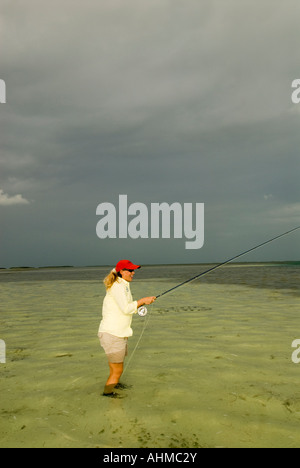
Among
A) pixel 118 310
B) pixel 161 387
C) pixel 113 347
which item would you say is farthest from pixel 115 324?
pixel 161 387

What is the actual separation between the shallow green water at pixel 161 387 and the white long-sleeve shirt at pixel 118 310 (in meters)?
0.78

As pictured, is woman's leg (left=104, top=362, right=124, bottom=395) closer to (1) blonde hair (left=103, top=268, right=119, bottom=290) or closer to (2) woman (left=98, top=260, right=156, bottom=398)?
(2) woman (left=98, top=260, right=156, bottom=398)

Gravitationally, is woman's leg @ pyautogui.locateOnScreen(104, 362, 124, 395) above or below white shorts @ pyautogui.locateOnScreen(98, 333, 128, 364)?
below

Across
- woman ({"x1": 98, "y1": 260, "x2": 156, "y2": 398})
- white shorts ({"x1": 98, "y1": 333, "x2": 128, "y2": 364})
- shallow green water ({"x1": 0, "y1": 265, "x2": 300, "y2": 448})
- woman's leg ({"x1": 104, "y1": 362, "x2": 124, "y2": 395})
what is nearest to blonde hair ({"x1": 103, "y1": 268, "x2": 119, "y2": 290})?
woman ({"x1": 98, "y1": 260, "x2": 156, "y2": 398})

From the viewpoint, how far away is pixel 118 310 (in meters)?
4.31

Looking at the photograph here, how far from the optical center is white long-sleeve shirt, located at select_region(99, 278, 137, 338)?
4230 mm

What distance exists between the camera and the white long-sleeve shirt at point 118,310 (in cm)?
423

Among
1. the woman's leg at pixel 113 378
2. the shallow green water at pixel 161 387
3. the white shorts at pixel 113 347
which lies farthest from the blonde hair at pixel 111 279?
the shallow green water at pixel 161 387

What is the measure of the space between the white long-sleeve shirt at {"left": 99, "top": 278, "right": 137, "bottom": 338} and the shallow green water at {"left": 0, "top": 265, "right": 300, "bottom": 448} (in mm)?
775

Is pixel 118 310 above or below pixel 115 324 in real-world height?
above

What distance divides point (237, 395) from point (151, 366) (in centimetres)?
153

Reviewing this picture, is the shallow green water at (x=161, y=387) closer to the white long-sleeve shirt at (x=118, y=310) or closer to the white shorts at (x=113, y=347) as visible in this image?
the white shorts at (x=113, y=347)

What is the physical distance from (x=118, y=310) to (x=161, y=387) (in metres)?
1.14

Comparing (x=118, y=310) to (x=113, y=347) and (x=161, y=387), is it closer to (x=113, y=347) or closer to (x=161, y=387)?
(x=113, y=347)
